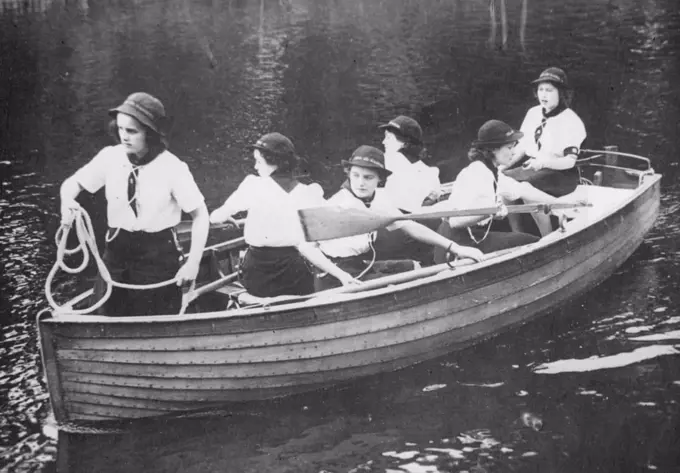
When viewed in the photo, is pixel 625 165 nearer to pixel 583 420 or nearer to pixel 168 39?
pixel 583 420

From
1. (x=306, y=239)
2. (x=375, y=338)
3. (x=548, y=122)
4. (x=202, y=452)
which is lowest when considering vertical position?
(x=202, y=452)

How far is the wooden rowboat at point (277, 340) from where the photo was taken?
555cm

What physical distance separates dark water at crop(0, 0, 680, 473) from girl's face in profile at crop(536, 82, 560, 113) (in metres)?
1.98

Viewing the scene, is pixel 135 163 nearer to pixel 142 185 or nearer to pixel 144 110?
pixel 142 185

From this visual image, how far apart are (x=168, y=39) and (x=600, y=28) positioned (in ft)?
44.3

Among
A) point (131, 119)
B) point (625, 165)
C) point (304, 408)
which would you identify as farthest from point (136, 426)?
point (625, 165)

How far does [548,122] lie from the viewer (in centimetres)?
851

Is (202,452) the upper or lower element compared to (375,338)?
lower

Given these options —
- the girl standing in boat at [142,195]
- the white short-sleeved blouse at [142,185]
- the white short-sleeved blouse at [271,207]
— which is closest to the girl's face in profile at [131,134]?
the girl standing in boat at [142,195]

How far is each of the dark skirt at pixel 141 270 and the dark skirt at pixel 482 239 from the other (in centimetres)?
246

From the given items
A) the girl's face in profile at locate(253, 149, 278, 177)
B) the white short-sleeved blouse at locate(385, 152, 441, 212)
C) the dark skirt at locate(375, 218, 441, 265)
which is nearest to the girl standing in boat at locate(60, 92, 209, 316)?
the girl's face in profile at locate(253, 149, 278, 177)

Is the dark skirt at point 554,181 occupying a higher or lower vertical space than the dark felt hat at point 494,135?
lower

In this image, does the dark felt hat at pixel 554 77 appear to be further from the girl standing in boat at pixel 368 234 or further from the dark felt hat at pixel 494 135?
the girl standing in boat at pixel 368 234

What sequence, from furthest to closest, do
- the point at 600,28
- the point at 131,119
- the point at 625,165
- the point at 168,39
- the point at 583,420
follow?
the point at 168,39 → the point at 600,28 → the point at 625,165 → the point at 583,420 → the point at 131,119
